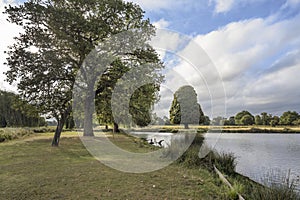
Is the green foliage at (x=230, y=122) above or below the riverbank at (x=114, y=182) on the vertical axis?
above

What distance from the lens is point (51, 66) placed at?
43.6ft

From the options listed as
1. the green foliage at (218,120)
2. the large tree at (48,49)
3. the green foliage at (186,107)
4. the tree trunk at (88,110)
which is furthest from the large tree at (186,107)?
the large tree at (48,49)

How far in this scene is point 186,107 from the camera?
38.1 metres

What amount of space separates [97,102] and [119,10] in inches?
310

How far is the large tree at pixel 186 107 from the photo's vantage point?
1485 inches

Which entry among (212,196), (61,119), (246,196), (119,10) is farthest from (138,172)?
(119,10)

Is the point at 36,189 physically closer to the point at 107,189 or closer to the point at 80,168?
the point at 107,189

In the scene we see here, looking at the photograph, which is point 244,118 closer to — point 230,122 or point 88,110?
point 230,122

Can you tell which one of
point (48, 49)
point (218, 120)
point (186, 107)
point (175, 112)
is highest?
point (48, 49)

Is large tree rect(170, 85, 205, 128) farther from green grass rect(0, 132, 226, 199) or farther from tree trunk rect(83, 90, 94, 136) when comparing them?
green grass rect(0, 132, 226, 199)

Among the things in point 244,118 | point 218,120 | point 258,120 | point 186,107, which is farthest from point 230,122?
point 218,120

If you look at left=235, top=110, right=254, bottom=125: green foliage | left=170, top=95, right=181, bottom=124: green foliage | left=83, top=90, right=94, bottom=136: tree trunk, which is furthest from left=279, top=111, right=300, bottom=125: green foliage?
left=83, top=90, right=94, bottom=136: tree trunk

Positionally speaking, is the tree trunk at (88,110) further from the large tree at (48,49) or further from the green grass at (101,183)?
the green grass at (101,183)

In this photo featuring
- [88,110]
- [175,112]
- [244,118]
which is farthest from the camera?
[244,118]
